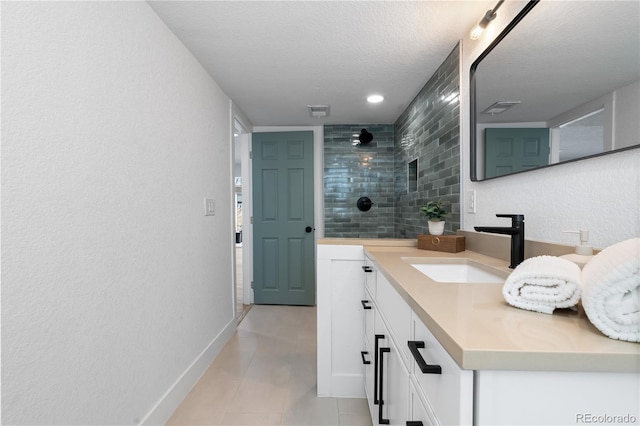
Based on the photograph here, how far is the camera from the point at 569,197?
1.09m

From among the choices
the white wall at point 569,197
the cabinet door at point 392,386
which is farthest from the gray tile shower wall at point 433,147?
the cabinet door at point 392,386

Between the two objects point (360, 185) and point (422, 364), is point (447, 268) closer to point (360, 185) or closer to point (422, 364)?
point (422, 364)

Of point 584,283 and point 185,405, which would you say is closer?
point 584,283

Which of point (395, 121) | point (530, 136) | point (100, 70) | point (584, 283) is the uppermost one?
point (395, 121)

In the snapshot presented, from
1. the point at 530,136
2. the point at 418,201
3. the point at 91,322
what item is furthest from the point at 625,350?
the point at 418,201

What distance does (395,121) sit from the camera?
11.8ft

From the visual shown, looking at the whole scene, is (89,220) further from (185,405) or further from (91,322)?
(185,405)

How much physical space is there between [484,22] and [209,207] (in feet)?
6.85

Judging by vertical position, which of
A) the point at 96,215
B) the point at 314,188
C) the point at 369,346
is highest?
the point at 314,188

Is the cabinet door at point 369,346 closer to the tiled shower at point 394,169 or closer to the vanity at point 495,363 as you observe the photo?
the vanity at point 495,363

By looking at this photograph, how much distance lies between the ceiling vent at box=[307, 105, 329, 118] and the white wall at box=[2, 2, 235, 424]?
4.27 feet

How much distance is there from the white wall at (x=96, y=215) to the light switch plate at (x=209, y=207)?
21cm

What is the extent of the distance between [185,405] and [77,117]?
1662mm

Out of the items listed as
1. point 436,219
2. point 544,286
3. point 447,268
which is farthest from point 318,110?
point 544,286
